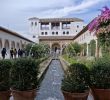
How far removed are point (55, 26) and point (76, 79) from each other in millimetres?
80683

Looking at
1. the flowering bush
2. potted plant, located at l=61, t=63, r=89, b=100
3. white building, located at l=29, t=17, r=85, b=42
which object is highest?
white building, located at l=29, t=17, r=85, b=42

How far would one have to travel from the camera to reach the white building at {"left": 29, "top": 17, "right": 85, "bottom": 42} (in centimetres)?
8162

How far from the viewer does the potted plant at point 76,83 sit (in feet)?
18.1

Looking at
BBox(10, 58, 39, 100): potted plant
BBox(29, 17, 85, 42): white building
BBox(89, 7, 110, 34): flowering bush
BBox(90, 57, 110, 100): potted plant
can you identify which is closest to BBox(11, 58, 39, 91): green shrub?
BBox(10, 58, 39, 100): potted plant

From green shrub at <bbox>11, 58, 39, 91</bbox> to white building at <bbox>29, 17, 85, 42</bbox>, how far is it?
73.9 meters

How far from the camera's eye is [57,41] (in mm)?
76062

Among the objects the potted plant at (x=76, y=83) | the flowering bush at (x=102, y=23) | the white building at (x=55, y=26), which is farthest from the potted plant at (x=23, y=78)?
the white building at (x=55, y=26)

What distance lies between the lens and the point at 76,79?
18.7ft

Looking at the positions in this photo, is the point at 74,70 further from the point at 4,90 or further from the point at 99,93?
the point at 4,90

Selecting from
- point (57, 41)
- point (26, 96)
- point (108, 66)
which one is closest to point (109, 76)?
point (108, 66)

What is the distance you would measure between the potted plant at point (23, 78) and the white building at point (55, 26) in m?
73.9

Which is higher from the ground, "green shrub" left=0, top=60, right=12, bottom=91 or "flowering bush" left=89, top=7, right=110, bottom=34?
"flowering bush" left=89, top=7, right=110, bottom=34

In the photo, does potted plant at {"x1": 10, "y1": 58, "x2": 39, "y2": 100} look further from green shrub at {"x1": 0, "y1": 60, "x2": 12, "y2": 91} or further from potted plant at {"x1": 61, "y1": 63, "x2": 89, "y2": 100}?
potted plant at {"x1": 61, "y1": 63, "x2": 89, "y2": 100}

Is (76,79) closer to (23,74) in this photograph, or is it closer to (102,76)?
(102,76)
